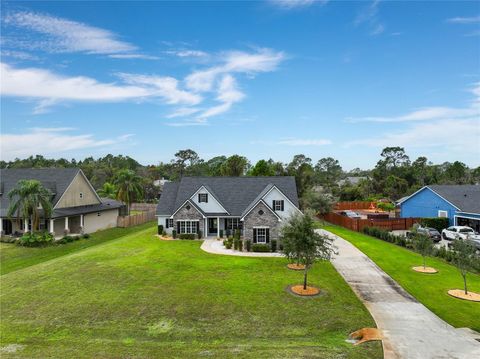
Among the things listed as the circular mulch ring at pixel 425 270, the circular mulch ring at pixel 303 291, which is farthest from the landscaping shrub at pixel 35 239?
the circular mulch ring at pixel 425 270

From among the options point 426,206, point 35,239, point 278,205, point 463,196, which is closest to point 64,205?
point 35,239

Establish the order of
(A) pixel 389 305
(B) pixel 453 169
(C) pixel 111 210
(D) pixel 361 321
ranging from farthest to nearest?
(B) pixel 453 169
(C) pixel 111 210
(A) pixel 389 305
(D) pixel 361 321

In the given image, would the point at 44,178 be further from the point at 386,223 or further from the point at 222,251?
the point at 386,223

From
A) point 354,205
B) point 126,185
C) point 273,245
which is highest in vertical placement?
point 126,185

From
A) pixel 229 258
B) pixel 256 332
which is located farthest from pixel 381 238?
pixel 256 332

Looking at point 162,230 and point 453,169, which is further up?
point 453,169

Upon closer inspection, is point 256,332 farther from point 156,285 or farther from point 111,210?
point 111,210
